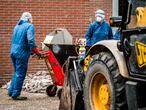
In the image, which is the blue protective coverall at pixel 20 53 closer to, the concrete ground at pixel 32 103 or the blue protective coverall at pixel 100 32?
the concrete ground at pixel 32 103

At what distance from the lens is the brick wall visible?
11125 millimetres

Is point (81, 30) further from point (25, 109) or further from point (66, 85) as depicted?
point (66, 85)

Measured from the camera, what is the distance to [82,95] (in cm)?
637

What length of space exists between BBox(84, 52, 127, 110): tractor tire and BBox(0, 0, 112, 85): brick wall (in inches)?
219

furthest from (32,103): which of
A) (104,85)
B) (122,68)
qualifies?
(122,68)

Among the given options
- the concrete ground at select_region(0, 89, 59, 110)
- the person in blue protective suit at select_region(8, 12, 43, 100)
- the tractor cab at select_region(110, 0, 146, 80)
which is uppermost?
the tractor cab at select_region(110, 0, 146, 80)

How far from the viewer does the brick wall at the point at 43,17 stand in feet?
36.5

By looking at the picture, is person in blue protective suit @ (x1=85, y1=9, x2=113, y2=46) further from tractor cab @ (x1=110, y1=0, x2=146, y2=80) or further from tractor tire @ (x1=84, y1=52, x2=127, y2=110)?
tractor cab @ (x1=110, y1=0, x2=146, y2=80)

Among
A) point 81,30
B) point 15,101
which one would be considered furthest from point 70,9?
point 15,101

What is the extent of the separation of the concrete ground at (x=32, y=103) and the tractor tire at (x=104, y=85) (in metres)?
A: 2.44

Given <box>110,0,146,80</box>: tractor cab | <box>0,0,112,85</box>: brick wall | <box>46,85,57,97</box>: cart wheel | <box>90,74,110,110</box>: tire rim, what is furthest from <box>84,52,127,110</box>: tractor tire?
<box>0,0,112,85</box>: brick wall

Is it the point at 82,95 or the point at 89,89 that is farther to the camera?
the point at 82,95

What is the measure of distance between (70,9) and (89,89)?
5800 millimetres

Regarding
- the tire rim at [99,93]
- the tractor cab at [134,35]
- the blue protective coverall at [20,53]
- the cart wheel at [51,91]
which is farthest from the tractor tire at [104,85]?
the cart wheel at [51,91]
